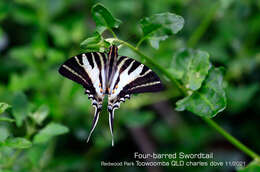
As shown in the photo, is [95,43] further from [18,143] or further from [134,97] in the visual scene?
[134,97]

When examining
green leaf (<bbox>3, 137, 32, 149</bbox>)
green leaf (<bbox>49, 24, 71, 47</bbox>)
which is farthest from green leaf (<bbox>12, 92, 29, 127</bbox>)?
green leaf (<bbox>49, 24, 71, 47</bbox>)

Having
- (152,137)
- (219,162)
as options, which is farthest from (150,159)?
(219,162)

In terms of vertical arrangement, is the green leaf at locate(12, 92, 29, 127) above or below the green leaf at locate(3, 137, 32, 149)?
above

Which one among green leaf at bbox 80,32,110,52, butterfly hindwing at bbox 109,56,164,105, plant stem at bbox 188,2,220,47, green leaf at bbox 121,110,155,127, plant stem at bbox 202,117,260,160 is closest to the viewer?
green leaf at bbox 80,32,110,52

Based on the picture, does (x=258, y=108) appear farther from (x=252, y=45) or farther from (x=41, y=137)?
(x=41, y=137)

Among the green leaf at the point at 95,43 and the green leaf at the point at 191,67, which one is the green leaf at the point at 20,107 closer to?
the green leaf at the point at 95,43

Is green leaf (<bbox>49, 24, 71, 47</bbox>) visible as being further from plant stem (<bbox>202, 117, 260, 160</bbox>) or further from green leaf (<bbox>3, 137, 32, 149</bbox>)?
plant stem (<bbox>202, 117, 260, 160</bbox>)
